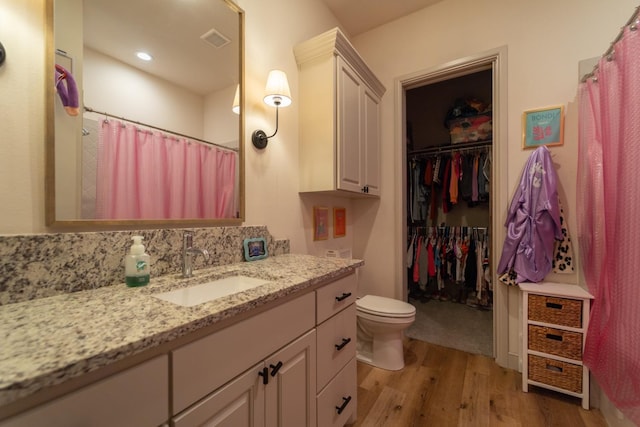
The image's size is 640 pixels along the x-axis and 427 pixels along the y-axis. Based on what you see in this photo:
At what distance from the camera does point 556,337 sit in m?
1.52

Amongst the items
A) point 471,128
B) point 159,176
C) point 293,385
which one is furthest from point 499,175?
point 159,176

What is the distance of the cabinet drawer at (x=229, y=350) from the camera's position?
61 cm

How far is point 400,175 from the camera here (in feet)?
7.51

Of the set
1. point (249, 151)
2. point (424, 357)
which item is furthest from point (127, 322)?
point (424, 357)

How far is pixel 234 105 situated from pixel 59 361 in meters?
1.25

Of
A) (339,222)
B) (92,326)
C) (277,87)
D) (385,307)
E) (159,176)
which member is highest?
(277,87)

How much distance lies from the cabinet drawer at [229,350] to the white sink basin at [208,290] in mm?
211

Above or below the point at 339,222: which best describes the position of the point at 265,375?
below

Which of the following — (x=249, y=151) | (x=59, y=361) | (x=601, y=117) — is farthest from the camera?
(x=249, y=151)

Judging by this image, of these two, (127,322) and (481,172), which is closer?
(127,322)

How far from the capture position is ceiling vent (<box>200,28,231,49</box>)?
1280 millimetres

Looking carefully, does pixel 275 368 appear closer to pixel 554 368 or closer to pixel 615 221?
pixel 615 221

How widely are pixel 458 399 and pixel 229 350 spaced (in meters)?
1.56

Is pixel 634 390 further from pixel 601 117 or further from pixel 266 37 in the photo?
pixel 266 37
